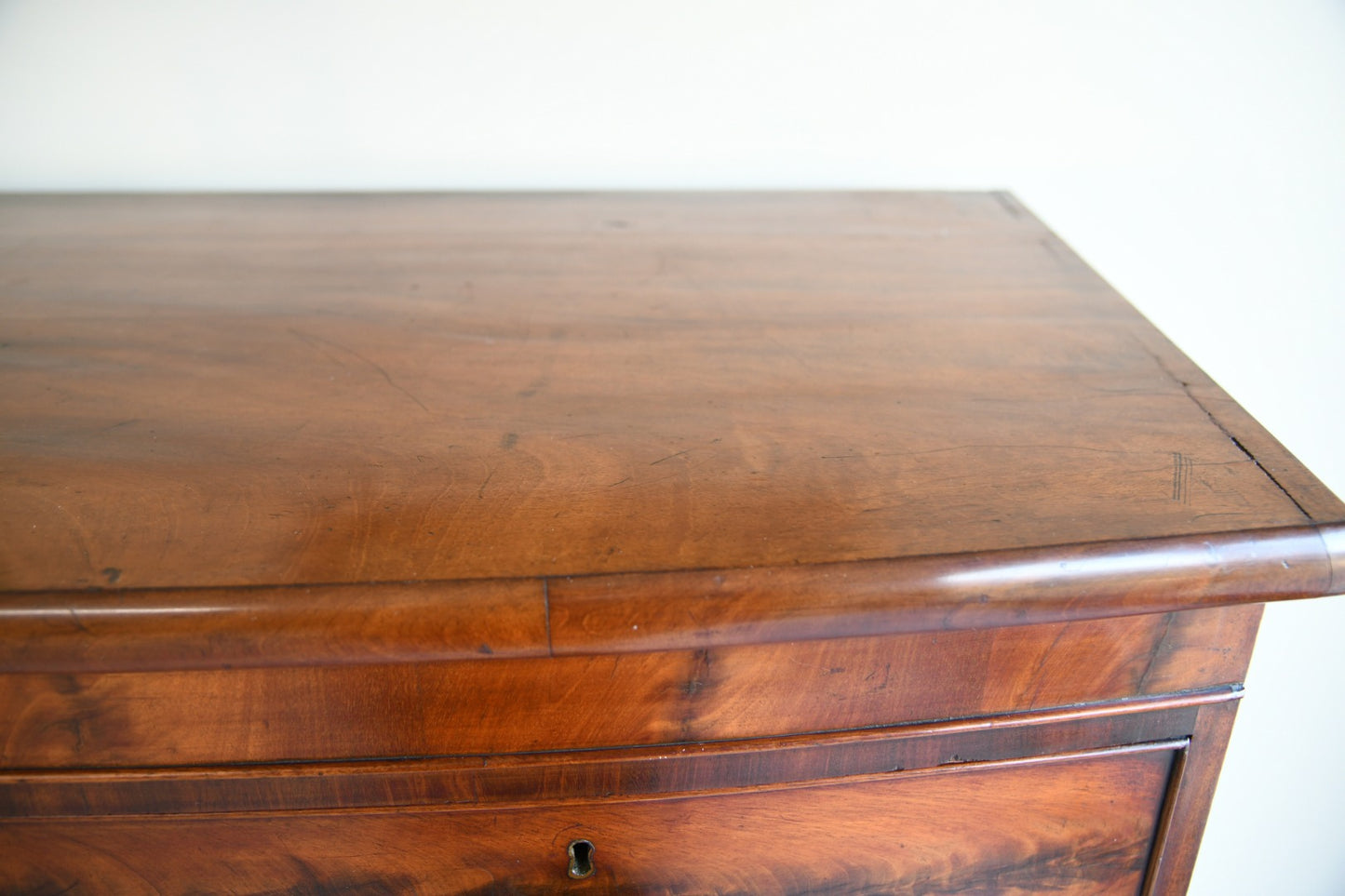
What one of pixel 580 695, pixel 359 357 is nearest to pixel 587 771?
pixel 580 695

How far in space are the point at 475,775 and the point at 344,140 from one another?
56cm

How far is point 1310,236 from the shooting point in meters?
0.91

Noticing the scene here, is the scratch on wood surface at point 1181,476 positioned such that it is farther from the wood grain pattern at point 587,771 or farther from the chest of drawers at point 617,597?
the wood grain pattern at point 587,771

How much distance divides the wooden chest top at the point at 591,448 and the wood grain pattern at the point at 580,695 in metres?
0.04

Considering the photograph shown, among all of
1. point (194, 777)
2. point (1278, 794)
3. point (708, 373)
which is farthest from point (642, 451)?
point (1278, 794)

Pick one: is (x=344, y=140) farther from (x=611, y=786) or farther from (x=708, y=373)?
(x=611, y=786)

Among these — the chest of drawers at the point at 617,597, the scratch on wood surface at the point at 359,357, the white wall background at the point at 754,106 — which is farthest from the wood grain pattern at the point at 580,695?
the white wall background at the point at 754,106

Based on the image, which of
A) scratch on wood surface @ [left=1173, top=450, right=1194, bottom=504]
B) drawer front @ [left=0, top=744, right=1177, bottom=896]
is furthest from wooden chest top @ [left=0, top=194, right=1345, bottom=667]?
drawer front @ [left=0, top=744, right=1177, bottom=896]

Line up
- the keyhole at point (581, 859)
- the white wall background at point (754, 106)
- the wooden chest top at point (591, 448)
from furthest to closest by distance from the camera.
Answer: the white wall background at point (754, 106) → the keyhole at point (581, 859) → the wooden chest top at point (591, 448)

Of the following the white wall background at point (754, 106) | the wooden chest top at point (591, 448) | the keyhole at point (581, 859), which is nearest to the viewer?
the wooden chest top at point (591, 448)

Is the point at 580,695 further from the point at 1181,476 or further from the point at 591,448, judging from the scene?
the point at 1181,476

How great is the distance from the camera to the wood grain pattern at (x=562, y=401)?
0.42 metres

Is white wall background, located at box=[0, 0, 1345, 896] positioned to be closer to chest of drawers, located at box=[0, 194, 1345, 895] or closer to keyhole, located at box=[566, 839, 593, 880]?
chest of drawers, located at box=[0, 194, 1345, 895]

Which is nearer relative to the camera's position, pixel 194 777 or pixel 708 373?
pixel 194 777
